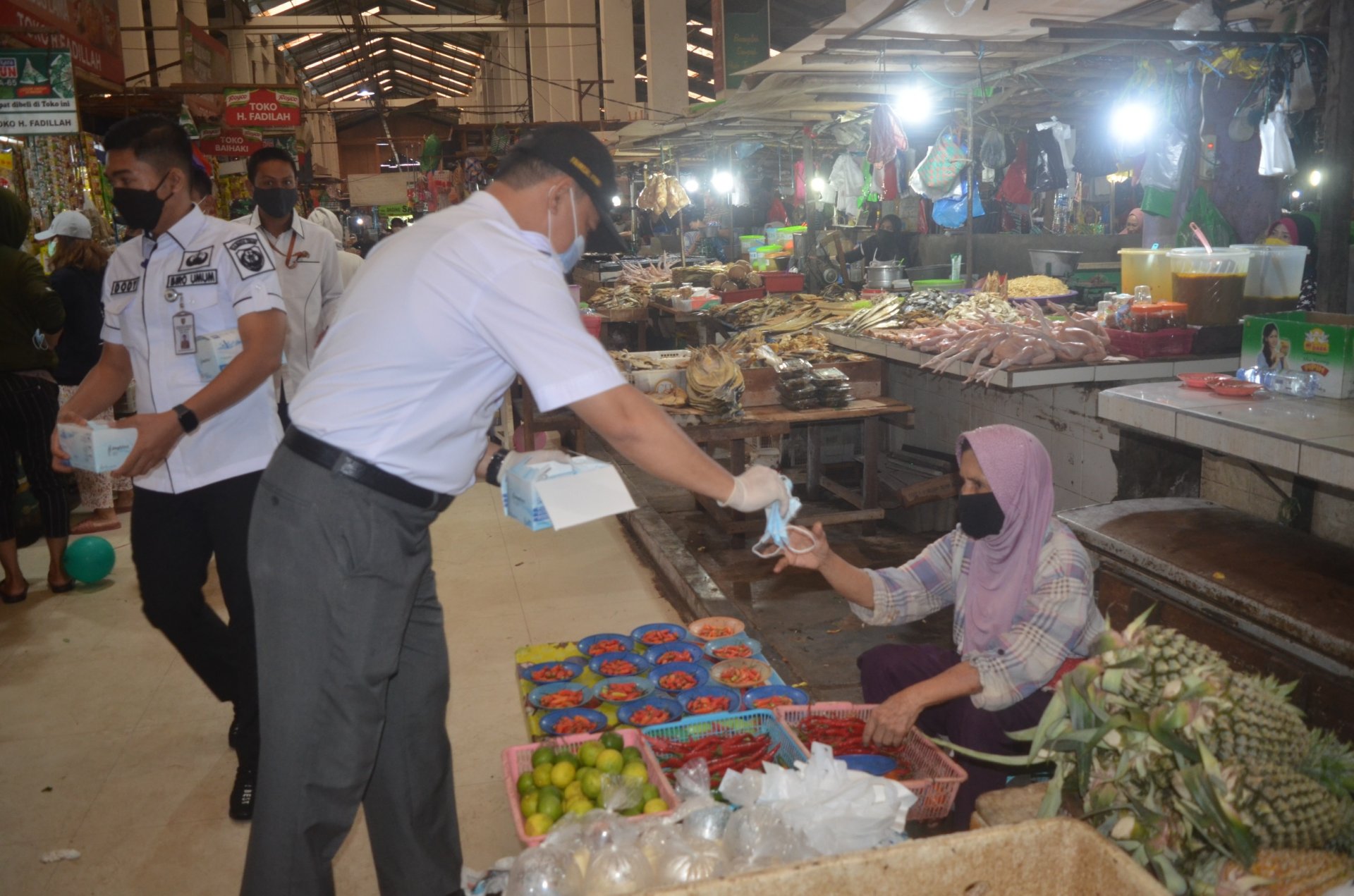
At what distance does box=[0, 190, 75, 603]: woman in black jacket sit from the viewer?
5.47m

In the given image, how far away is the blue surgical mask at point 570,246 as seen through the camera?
7.28 ft

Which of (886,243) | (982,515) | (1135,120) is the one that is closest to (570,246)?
(982,515)

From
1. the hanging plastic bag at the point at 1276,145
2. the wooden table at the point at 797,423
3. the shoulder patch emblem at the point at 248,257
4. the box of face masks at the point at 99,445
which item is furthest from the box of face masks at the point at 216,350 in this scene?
the hanging plastic bag at the point at 1276,145

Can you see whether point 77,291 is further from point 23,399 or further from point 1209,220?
point 1209,220

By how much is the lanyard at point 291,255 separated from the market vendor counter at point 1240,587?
3584 millimetres

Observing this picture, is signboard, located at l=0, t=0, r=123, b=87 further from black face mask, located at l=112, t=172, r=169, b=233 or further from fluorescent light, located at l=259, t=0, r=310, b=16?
fluorescent light, located at l=259, t=0, r=310, b=16

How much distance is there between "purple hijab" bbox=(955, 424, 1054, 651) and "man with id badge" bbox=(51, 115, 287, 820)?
7.21 ft

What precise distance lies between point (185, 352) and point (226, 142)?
41.9 feet

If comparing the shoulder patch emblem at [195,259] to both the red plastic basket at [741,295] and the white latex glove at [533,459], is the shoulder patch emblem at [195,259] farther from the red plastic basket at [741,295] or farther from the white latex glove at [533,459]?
the red plastic basket at [741,295]

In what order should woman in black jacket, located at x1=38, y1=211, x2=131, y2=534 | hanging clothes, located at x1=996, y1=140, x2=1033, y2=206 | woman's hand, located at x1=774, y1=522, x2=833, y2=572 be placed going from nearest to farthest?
woman's hand, located at x1=774, y1=522, x2=833, y2=572
woman in black jacket, located at x1=38, y1=211, x2=131, y2=534
hanging clothes, located at x1=996, y1=140, x2=1033, y2=206

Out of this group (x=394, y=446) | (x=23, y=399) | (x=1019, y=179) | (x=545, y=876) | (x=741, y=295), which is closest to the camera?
(x=545, y=876)

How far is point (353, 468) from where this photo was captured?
6.91 ft

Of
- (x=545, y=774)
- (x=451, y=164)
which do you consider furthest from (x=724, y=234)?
(x=545, y=774)

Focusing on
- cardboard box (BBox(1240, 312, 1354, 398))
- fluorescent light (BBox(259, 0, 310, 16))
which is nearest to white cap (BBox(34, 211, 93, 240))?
cardboard box (BBox(1240, 312, 1354, 398))
